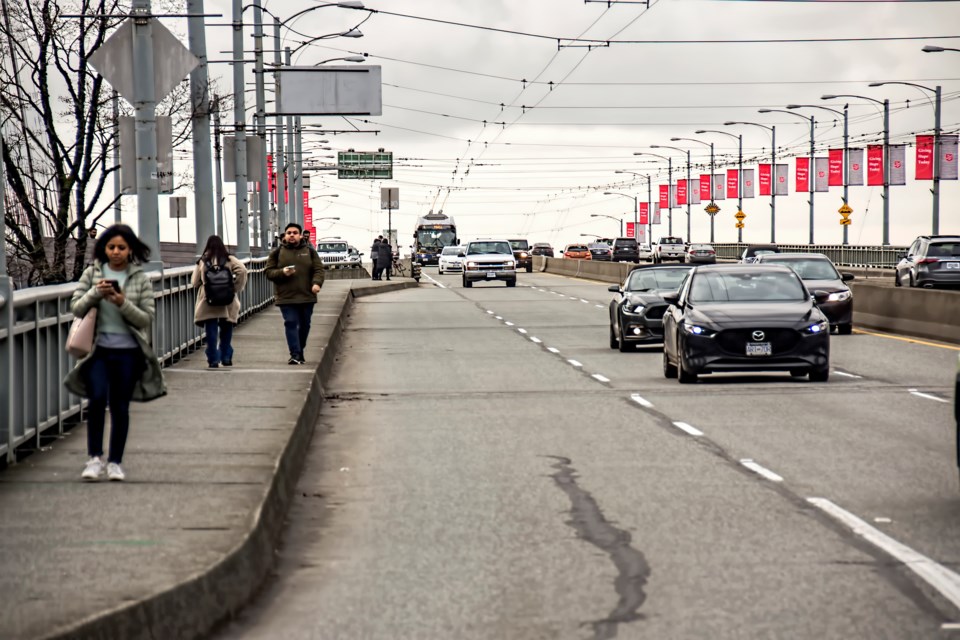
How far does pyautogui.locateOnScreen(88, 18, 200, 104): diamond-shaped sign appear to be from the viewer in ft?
58.7

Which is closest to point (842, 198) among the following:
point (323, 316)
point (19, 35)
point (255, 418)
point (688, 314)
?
point (323, 316)

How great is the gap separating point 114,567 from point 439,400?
11.4 metres

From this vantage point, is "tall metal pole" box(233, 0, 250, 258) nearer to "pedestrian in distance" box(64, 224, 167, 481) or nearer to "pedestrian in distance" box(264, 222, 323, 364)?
"pedestrian in distance" box(264, 222, 323, 364)

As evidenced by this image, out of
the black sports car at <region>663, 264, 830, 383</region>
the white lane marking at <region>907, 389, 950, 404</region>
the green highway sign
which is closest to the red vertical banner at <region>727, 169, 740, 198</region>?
the green highway sign

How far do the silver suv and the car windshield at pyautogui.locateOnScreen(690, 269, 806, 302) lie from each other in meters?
42.6

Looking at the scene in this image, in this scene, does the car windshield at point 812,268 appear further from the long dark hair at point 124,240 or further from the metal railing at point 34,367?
the long dark hair at point 124,240

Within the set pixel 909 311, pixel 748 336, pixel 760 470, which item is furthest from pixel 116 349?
pixel 909 311

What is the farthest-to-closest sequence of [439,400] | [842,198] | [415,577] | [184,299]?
[842,198] → [184,299] → [439,400] → [415,577]

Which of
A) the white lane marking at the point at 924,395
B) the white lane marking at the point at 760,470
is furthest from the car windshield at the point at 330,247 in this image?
the white lane marking at the point at 760,470

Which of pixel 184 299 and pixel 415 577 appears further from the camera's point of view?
pixel 184 299

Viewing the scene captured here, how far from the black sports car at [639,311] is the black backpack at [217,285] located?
794cm

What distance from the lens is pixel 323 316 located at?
35625 millimetres

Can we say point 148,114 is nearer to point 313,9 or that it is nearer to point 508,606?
point 508,606

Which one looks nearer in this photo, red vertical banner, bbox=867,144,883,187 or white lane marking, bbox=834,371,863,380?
white lane marking, bbox=834,371,863,380
